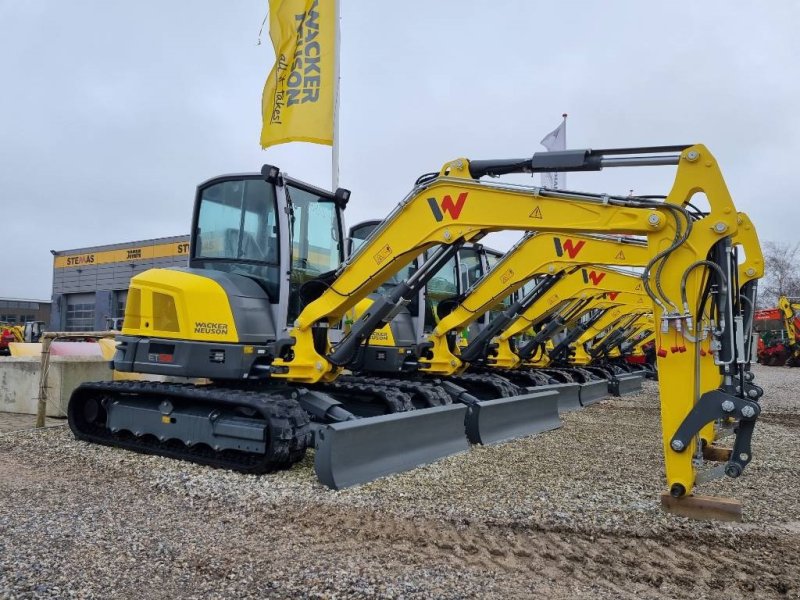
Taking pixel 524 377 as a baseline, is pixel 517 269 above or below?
above

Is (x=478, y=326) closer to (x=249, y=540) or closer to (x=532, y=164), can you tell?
(x=532, y=164)

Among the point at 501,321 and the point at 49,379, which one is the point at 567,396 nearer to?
the point at 501,321

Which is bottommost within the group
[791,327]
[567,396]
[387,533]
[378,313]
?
[387,533]

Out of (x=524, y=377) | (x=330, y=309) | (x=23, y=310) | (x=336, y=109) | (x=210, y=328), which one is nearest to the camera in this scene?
(x=210, y=328)

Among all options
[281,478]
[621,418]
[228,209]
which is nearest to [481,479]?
[281,478]

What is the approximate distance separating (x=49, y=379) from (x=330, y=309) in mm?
4884

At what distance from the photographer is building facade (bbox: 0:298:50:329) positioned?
5222 cm

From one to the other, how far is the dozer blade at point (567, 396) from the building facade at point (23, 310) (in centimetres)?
5102

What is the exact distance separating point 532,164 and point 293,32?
7.17m

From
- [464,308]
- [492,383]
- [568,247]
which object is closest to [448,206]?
[568,247]

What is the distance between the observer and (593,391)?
13.1 meters

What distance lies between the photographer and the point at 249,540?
13.2 ft

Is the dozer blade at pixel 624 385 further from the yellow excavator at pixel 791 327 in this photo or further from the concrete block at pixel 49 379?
the yellow excavator at pixel 791 327

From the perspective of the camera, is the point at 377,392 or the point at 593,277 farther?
the point at 593,277
